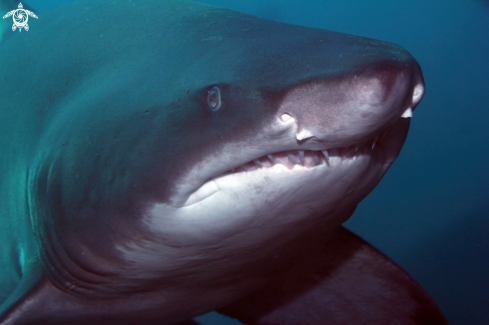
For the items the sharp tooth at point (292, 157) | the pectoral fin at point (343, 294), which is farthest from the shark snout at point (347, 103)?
the pectoral fin at point (343, 294)

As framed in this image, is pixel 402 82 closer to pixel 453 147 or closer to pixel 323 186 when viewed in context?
pixel 323 186

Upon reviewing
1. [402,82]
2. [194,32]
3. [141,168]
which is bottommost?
[402,82]

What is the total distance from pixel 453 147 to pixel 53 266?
76.4ft

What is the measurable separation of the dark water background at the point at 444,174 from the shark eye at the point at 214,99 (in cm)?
1447

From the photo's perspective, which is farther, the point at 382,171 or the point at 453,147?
the point at 453,147

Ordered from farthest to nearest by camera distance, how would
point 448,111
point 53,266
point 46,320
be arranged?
point 448,111 → point 46,320 → point 53,266

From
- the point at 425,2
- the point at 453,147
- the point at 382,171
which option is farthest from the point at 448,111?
the point at 382,171

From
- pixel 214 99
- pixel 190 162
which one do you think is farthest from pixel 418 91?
pixel 190 162

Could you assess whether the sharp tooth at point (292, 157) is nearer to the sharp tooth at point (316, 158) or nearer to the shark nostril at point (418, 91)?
the sharp tooth at point (316, 158)

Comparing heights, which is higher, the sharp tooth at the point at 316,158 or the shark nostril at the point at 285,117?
the shark nostril at the point at 285,117

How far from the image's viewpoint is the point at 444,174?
19.7 meters

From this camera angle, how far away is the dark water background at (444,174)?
13.2 m

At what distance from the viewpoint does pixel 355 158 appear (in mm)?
1245

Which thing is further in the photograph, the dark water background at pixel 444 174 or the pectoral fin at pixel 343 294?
the dark water background at pixel 444 174
